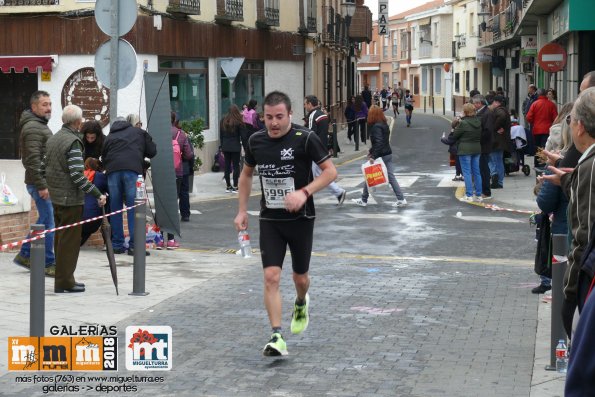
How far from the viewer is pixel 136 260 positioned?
9859 mm

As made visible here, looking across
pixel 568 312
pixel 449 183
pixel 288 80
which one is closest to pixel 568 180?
pixel 568 312

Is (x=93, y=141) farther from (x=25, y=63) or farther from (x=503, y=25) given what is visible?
(x=503, y=25)

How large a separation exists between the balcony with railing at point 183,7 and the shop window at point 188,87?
1190 millimetres

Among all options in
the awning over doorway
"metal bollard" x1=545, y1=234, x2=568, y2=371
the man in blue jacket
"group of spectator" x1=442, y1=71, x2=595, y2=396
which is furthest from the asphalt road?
the awning over doorway

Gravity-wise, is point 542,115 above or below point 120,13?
below

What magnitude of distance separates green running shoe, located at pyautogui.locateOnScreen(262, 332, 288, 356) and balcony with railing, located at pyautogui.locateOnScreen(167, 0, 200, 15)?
18094 mm

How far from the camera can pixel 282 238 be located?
25.3ft

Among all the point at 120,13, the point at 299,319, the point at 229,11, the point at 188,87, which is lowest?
the point at 299,319

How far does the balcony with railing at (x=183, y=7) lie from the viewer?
81.0 feet

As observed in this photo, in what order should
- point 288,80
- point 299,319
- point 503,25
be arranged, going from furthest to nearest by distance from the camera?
point 503,25 → point 288,80 → point 299,319

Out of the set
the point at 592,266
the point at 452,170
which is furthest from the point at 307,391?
the point at 452,170

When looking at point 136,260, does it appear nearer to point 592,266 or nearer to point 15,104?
point 592,266

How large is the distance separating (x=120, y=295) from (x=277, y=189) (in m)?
3.01

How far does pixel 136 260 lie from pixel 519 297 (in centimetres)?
351
